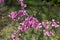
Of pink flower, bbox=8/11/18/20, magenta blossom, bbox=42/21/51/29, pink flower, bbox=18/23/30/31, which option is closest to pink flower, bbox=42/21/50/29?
magenta blossom, bbox=42/21/51/29

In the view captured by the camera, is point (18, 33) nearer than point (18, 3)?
Yes

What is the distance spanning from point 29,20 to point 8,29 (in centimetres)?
22

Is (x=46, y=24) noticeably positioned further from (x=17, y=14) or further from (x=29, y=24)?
(x=17, y=14)

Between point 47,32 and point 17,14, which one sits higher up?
point 17,14

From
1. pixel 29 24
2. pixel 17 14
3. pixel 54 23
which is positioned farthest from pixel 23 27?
pixel 54 23

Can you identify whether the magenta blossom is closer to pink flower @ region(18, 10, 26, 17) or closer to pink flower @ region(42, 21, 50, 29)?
pink flower @ region(42, 21, 50, 29)

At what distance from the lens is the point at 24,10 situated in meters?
1.84

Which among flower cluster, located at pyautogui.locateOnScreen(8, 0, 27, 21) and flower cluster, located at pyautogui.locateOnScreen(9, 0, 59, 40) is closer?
flower cluster, located at pyautogui.locateOnScreen(9, 0, 59, 40)

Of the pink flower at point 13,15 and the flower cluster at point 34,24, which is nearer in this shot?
the flower cluster at point 34,24

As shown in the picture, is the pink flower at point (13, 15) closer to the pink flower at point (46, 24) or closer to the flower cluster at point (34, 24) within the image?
the flower cluster at point (34, 24)

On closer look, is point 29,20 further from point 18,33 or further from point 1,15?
point 1,15

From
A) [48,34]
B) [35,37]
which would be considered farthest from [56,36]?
[35,37]

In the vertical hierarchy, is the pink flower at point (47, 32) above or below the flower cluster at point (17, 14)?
below

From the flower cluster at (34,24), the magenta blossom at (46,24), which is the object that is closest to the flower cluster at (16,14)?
the flower cluster at (34,24)
